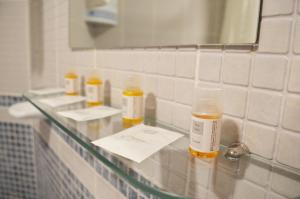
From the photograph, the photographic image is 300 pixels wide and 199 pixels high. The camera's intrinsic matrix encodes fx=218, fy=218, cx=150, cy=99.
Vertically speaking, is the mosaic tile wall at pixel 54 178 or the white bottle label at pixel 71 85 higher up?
the white bottle label at pixel 71 85

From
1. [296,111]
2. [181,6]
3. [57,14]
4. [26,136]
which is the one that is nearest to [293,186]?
[296,111]

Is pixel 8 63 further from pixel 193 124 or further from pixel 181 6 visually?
pixel 193 124

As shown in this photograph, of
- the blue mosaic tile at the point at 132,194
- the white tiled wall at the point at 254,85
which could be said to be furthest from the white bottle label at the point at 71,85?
the blue mosaic tile at the point at 132,194

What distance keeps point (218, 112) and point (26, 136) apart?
1.39 metres

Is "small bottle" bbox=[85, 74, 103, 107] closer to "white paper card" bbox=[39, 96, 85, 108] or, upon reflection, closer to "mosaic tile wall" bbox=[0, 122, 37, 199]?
"white paper card" bbox=[39, 96, 85, 108]

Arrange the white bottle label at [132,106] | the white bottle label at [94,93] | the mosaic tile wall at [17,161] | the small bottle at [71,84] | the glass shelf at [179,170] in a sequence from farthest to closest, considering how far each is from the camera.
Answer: the mosaic tile wall at [17,161], the small bottle at [71,84], the white bottle label at [94,93], the white bottle label at [132,106], the glass shelf at [179,170]

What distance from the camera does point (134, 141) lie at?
15.0 inches

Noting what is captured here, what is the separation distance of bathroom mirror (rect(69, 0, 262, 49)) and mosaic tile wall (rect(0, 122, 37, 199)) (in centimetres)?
86

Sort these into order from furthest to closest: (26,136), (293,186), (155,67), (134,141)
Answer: (26,136), (155,67), (134,141), (293,186)

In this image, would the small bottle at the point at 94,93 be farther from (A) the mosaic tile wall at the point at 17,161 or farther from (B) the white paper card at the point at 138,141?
(A) the mosaic tile wall at the point at 17,161

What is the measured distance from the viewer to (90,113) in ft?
1.80

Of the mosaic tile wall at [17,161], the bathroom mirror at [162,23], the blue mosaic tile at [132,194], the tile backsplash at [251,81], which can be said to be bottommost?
the mosaic tile wall at [17,161]

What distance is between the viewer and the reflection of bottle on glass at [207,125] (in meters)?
0.32

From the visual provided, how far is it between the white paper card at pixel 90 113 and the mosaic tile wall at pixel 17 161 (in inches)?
39.8
